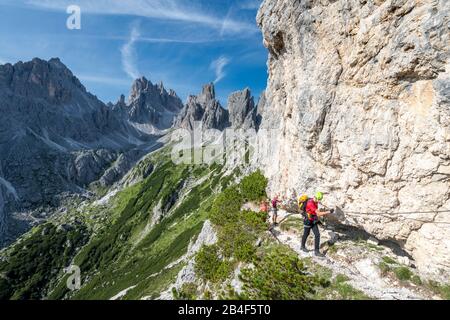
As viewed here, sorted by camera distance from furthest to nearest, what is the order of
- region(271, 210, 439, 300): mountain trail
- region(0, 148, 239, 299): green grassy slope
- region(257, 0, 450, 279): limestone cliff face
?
region(0, 148, 239, 299): green grassy slope → region(257, 0, 450, 279): limestone cliff face → region(271, 210, 439, 300): mountain trail

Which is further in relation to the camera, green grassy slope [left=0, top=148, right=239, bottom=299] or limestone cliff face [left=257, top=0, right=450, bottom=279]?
green grassy slope [left=0, top=148, right=239, bottom=299]

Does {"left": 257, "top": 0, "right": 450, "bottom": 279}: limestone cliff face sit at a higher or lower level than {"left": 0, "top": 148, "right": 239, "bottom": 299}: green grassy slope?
higher

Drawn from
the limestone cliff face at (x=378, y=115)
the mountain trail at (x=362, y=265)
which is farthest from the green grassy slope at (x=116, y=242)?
the limestone cliff face at (x=378, y=115)

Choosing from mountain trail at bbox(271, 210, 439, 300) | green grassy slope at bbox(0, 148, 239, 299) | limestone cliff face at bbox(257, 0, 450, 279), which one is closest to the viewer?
mountain trail at bbox(271, 210, 439, 300)

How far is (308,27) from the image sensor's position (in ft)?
85.2

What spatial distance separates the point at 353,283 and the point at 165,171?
187 meters

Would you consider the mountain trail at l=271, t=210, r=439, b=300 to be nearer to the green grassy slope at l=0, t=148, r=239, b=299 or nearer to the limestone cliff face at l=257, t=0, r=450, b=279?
the limestone cliff face at l=257, t=0, r=450, b=279

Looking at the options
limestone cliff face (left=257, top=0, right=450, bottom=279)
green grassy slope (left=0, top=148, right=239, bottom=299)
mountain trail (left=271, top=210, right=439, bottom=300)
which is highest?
limestone cliff face (left=257, top=0, right=450, bottom=279)

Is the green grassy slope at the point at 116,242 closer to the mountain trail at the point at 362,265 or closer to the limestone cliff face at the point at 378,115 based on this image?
the mountain trail at the point at 362,265

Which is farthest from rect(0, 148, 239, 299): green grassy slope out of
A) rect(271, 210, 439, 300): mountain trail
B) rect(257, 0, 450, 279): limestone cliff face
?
rect(257, 0, 450, 279): limestone cliff face

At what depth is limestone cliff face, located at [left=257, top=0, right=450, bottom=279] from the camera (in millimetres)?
16609

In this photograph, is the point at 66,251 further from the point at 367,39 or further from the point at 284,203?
the point at 367,39

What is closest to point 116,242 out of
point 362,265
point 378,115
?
point 362,265

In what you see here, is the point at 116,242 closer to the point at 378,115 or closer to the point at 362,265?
the point at 362,265
